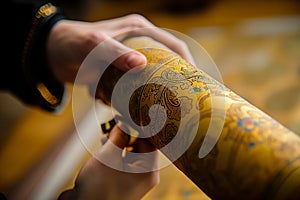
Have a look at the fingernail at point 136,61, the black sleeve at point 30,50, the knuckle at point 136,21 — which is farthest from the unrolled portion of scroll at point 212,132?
the black sleeve at point 30,50

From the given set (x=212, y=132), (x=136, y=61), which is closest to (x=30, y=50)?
(x=136, y=61)

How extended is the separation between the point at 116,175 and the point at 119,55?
187 millimetres

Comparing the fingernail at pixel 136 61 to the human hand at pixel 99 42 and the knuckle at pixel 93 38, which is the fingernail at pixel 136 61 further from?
the knuckle at pixel 93 38

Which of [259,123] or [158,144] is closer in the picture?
[259,123]

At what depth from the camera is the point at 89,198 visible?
689 millimetres

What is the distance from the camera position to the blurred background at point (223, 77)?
3.50ft

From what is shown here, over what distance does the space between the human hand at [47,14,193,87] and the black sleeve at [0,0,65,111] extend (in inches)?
1.0

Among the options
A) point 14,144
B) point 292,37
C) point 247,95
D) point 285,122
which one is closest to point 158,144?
point 285,122

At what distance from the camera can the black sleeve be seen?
0.88m

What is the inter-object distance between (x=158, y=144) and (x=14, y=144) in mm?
823

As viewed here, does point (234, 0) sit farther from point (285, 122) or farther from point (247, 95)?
point (285, 122)

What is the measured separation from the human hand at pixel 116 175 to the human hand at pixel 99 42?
12 centimetres

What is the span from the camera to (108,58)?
0.71 meters

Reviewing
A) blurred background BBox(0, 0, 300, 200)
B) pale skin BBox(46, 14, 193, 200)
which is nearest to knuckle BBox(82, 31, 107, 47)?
pale skin BBox(46, 14, 193, 200)
